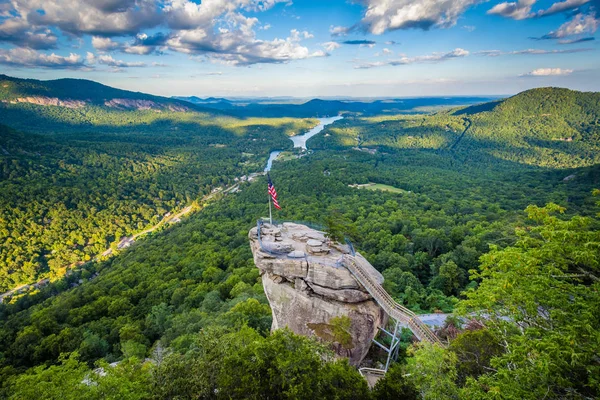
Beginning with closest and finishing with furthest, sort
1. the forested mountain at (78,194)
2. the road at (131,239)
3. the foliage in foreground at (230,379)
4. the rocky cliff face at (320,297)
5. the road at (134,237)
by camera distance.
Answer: the foliage in foreground at (230,379), the rocky cliff face at (320,297), the road at (131,239), the road at (134,237), the forested mountain at (78,194)

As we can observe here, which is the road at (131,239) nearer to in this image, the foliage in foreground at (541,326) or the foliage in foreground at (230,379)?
the foliage in foreground at (230,379)

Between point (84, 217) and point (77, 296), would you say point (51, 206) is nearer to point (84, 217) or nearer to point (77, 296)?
point (84, 217)

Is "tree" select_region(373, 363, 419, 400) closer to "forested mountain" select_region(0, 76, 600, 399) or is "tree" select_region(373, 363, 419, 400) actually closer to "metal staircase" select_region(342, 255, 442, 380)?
"forested mountain" select_region(0, 76, 600, 399)

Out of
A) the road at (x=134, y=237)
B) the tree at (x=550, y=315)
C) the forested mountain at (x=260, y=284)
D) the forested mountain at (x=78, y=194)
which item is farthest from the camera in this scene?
Answer: the forested mountain at (x=78, y=194)

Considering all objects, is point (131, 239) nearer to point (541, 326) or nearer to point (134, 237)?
point (134, 237)

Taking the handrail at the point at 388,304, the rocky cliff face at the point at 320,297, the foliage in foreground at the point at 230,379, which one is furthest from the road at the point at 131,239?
the handrail at the point at 388,304

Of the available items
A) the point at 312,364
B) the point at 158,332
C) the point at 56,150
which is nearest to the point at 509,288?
the point at 312,364
